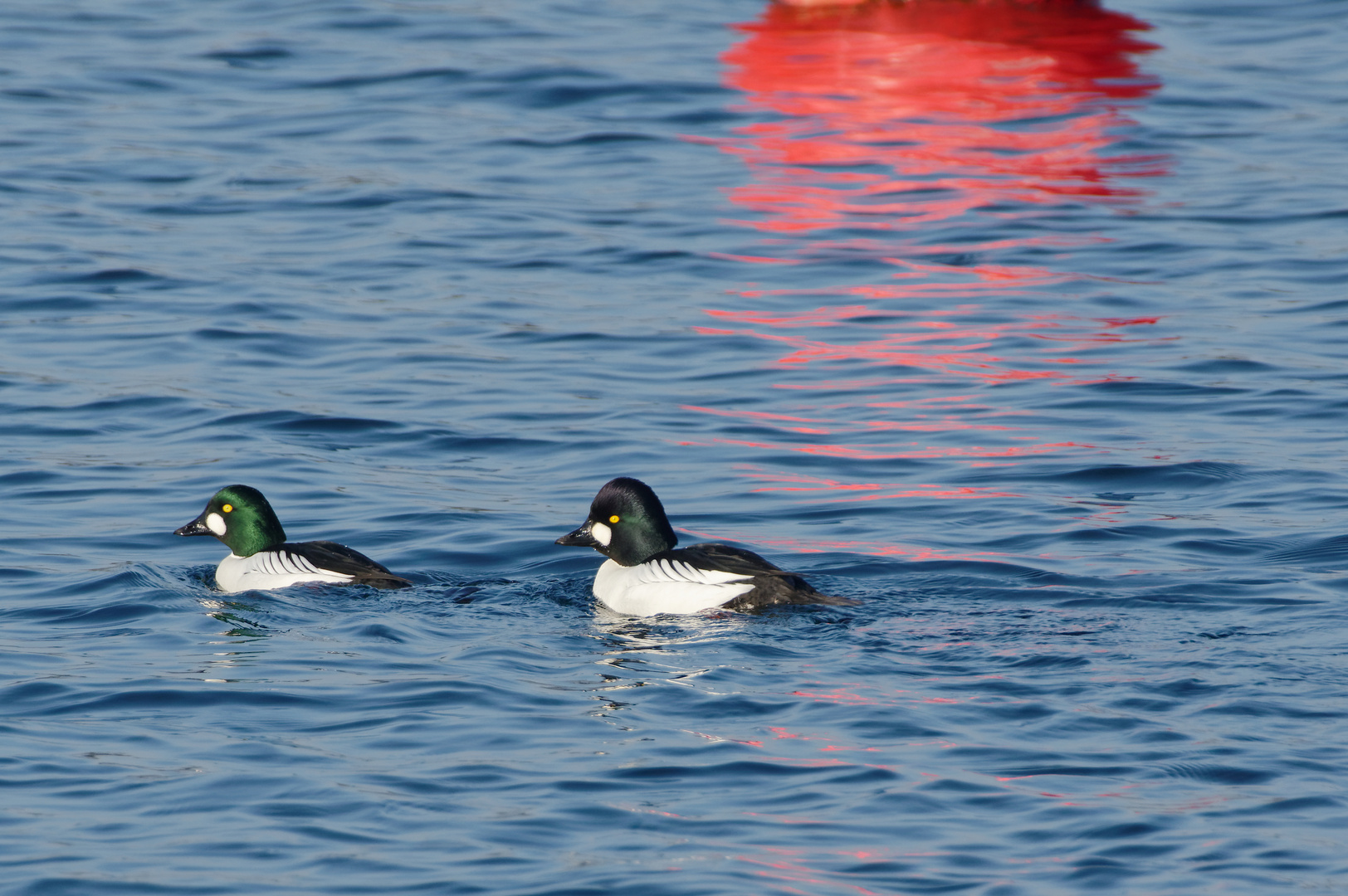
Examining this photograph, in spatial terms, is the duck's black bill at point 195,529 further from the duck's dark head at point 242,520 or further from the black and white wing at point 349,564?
the black and white wing at point 349,564

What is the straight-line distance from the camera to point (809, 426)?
13.1 m

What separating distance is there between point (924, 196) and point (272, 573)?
994 centimetres

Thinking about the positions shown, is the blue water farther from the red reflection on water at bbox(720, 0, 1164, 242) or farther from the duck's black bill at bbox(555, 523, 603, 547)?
the duck's black bill at bbox(555, 523, 603, 547)

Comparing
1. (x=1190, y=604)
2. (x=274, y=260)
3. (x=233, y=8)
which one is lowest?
(x=1190, y=604)

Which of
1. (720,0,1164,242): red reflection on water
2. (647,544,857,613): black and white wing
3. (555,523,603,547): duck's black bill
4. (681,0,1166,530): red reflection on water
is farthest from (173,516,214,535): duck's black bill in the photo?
(720,0,1164,242): red reflection on water

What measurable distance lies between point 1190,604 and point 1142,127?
12335 millimetres

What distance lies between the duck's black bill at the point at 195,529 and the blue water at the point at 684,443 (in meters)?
0.23

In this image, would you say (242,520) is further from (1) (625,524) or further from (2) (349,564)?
(1) (625,524)

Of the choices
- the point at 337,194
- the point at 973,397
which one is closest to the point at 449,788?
the point at 973,397

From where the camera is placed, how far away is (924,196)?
18.4 metres

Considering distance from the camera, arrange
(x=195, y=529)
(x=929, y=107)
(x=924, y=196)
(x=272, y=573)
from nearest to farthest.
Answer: (x=272, y=573) < (x=195, y=529) < (x=924, y=196) < (x=929, y=107)

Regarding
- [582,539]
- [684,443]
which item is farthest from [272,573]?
[684,443]

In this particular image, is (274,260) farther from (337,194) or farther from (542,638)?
(542,638)

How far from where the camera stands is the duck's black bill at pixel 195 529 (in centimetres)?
1048
